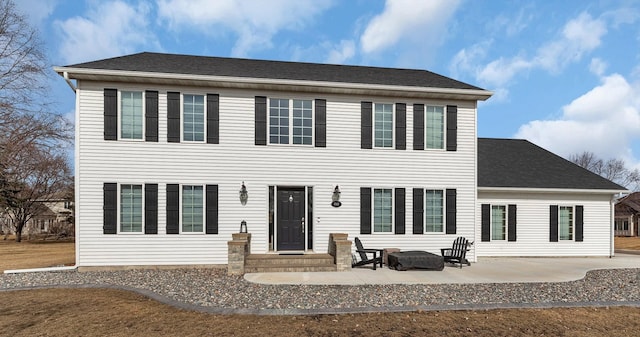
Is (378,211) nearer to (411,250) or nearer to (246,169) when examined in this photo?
(411,250)

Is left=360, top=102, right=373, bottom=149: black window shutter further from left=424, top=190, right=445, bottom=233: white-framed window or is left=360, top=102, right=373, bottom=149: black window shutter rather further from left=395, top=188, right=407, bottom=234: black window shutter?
left=424, top=190, right=445, bottom=233: white-framed window

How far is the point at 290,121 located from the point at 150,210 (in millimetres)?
4825

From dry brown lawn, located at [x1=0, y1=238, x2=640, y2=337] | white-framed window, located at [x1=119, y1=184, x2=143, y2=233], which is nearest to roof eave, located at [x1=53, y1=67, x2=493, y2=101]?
white-framed window, located at [x1=119, y1=184, x2=143, y2=233]

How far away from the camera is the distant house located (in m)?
36.4

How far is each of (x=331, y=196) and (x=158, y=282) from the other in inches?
208

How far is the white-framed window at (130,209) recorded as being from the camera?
10.1 meters

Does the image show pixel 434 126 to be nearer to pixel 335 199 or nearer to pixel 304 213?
pixel 335 199

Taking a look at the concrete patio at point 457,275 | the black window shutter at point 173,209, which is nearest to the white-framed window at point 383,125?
the concrete patio at point 457,275

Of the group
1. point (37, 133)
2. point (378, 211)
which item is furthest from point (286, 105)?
point (37, 133)

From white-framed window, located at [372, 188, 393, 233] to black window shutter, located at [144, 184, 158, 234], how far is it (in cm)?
650

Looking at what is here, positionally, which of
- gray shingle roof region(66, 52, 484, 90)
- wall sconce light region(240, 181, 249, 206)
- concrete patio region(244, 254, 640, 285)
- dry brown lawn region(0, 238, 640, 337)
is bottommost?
concrete patio region(244, 254, 640, 285)

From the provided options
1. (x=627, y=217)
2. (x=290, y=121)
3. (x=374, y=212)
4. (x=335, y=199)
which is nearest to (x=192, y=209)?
(x=290, y=121)

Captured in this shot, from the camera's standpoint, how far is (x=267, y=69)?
11938 mm

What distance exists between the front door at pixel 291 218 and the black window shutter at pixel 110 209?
15.1 ft
